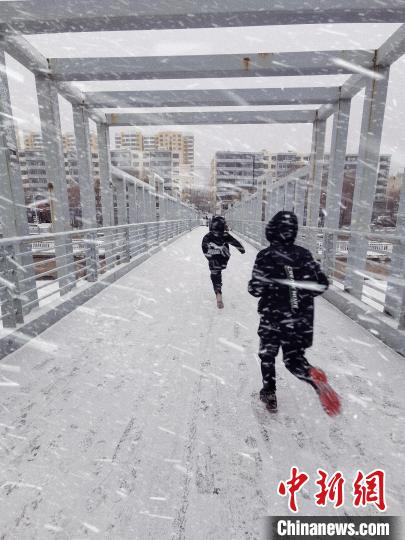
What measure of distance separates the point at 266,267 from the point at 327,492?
4.54 feet

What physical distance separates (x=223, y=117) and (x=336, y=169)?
→ 10.6ft

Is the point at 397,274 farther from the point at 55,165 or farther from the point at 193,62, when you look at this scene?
the point at 55,165

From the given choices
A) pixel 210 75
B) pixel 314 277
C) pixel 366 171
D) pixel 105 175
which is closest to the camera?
pixel 314 277

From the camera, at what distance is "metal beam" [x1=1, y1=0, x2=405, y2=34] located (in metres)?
3.44

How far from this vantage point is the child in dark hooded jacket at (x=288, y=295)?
2094mm

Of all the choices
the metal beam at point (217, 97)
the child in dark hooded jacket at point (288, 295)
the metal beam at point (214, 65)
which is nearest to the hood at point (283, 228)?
the child in dark hooded jacket at point (288, 295)

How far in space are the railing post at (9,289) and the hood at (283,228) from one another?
9.56 ft

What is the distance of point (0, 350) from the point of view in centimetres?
309

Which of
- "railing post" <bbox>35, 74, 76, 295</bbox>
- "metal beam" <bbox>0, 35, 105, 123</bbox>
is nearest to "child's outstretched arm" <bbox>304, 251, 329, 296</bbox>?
"railing post" <bbox>35, 74, 76, 295</bbox>

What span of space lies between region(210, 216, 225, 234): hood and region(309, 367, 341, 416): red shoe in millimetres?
3047

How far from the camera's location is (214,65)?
4.93 meters

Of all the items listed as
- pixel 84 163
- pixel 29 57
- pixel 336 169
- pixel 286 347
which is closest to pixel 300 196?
pixel 336 169

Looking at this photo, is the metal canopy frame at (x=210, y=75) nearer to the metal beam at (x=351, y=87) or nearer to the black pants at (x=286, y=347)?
the metal beam at (x=351, y=87)

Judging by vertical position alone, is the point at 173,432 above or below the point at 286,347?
below
